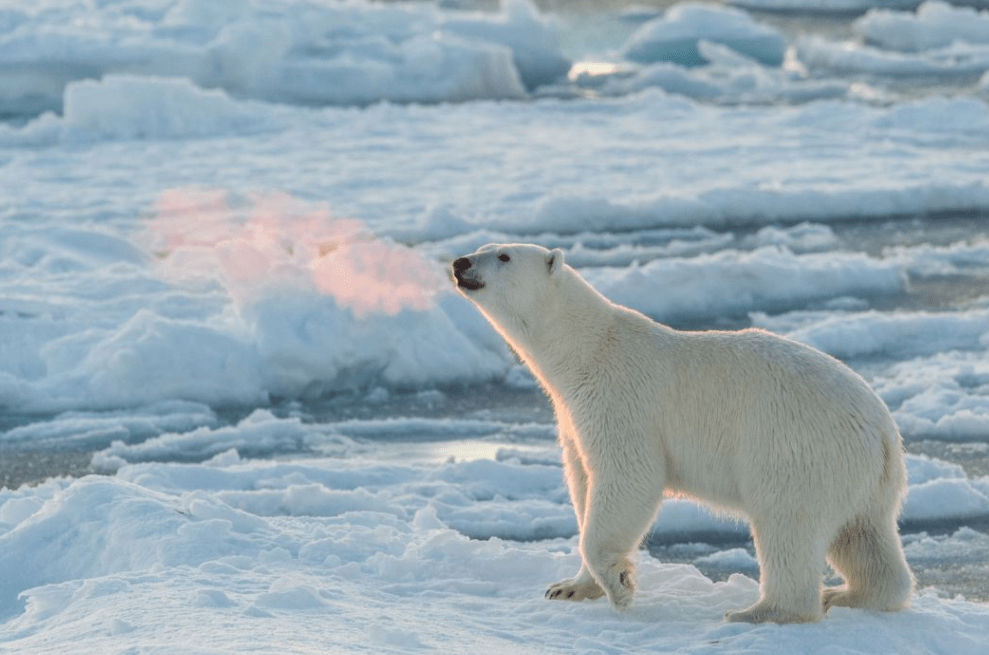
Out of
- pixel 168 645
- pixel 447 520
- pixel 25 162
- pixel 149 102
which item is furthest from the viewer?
pixel 149 102

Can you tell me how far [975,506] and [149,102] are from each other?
41.0ft

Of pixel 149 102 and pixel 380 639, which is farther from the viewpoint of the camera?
pixel 149 102

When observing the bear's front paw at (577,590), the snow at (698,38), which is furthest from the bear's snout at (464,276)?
the snow at (698,38)

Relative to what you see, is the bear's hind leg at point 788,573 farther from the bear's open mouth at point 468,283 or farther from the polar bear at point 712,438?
the bear's open mouth at point 468,283

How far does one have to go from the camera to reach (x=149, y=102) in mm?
15906

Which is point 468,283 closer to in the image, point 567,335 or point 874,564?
point 567,335

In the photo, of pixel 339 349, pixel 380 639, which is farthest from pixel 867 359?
pixel 380 639

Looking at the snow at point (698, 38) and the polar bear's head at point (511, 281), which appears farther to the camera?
the snow at point (698, 38)

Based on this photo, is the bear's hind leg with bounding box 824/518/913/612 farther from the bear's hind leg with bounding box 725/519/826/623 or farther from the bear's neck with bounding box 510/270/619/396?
the bear's neck with bounding box 510/270/619/396

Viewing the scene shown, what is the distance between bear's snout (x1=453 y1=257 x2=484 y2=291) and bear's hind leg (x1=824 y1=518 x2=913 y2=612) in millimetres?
1236

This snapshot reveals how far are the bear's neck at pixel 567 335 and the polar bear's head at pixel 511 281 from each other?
0.03m

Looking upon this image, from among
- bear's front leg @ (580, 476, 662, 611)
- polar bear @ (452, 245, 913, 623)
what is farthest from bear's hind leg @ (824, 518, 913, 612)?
bear's front leg @ (580, 476, 662, 611)

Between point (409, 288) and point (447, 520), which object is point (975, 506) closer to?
point (447, 520)

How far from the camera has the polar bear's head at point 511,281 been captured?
12.7 ft
